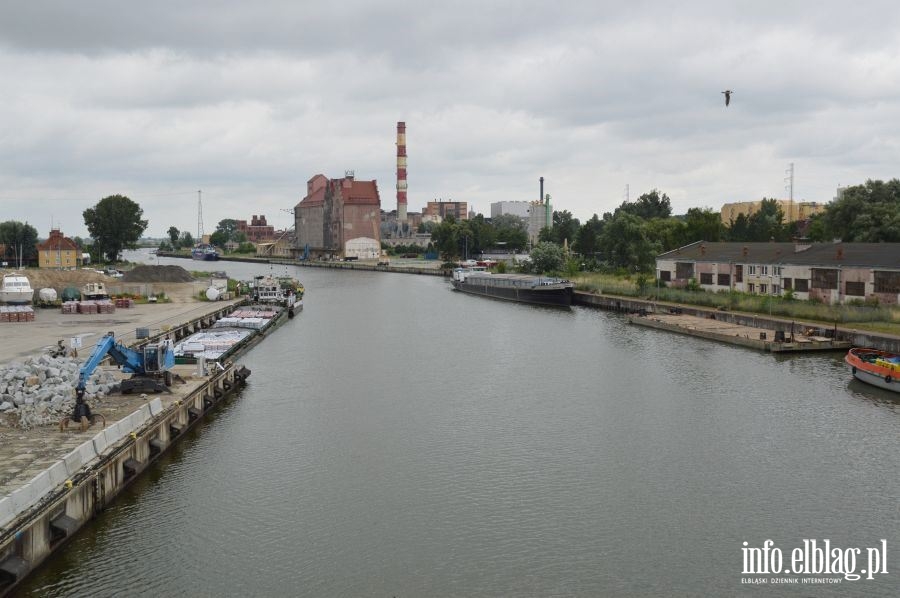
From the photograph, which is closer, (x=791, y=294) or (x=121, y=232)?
(x=791, y=294)

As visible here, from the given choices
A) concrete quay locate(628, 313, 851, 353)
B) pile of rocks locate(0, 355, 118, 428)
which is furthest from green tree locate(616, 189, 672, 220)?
pile of rocks locate(0, 355, 118, 428)

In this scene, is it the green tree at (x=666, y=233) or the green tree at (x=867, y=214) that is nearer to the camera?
the green tree at (x=867, y=214)

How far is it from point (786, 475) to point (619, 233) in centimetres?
6708

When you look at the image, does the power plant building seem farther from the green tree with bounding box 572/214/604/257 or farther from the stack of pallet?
the stack of pallet

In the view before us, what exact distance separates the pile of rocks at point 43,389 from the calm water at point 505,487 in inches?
149

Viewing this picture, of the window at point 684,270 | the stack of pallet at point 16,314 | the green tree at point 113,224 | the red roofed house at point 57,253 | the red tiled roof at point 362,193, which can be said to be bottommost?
the stack of pallet at point 16,314

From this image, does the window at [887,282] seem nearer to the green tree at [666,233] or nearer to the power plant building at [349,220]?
the green tree at [666,233]

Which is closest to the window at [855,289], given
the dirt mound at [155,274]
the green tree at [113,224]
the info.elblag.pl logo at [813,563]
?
the info.elblag.pl logo at [813,563]

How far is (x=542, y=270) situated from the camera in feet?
320

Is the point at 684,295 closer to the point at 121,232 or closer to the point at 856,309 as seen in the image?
the point at 856,309

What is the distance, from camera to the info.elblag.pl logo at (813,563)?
17.1 m

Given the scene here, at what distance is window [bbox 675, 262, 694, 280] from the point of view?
228 feet

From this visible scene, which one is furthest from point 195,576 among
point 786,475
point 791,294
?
point 791,294

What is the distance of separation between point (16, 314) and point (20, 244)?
2372 inches
